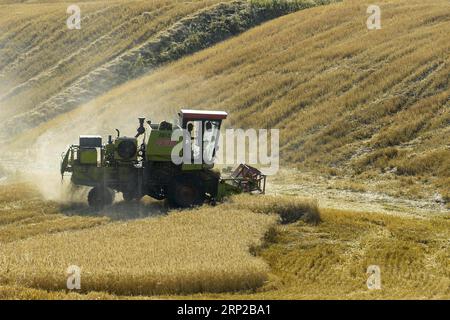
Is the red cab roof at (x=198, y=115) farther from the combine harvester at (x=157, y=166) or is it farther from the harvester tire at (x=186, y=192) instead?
the harvester tire at (x=186, y=192)

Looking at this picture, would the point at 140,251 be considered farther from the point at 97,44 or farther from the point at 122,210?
the point at 97,44

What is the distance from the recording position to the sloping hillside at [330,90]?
3400 cm

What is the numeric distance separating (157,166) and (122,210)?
1980mm

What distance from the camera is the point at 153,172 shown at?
2348cm

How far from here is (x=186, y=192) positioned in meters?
23.3

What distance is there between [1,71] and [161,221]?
152 feet

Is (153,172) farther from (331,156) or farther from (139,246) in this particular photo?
(331,156)

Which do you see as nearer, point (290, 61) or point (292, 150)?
point (292, 150)

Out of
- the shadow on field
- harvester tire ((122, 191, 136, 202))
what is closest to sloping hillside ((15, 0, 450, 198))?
the shadow on field

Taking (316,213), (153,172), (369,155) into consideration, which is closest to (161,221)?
(153,172)

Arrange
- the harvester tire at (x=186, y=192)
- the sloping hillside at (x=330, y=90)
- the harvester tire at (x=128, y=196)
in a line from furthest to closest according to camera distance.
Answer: the sloping hillside at (x=330, y=90) → the harvester tire at (x=128, y=196) → the harvester tire at (x=186, y=192)

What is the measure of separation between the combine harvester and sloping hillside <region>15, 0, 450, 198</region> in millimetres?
10691

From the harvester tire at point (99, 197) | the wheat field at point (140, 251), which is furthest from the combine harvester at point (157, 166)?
the wheat field at point (140, 251)

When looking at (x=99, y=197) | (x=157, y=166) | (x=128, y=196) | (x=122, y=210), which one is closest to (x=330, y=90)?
(x=157, y=166)
